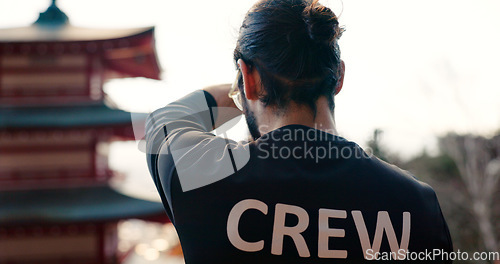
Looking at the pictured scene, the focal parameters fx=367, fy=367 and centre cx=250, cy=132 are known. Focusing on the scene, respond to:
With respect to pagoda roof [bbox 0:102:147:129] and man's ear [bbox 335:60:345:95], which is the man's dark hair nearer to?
man's ear [bbox 335:60:345:95]

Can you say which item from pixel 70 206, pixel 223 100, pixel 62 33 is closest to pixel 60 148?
pixel 70 206

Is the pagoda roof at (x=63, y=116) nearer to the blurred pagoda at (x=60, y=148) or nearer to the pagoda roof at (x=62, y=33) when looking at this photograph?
the blurred pagoda at (x=60, y=148)

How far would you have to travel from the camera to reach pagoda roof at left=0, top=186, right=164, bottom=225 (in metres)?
3.78

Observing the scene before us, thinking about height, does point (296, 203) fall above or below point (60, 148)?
above

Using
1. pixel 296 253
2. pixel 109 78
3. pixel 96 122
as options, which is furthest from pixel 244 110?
pixel 109 78

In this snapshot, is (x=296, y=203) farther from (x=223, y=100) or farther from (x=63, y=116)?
(x=63, y=116)

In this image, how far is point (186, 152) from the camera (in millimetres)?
494

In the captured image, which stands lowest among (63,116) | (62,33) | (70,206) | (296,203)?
(70,206)

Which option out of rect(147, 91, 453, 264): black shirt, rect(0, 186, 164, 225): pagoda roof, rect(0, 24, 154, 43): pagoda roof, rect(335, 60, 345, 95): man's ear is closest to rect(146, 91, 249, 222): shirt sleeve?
rect(147, 91, 453, 264): black shirt

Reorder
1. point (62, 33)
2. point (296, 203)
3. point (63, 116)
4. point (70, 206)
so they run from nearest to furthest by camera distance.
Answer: point (296, 203) → point (70, 206) → point (63, 116) → point (62, 33)

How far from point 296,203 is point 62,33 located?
5144 millimetres

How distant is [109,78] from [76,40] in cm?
87

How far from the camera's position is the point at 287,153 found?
18.9 inches

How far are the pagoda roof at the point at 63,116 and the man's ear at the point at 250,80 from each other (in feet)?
12.4
